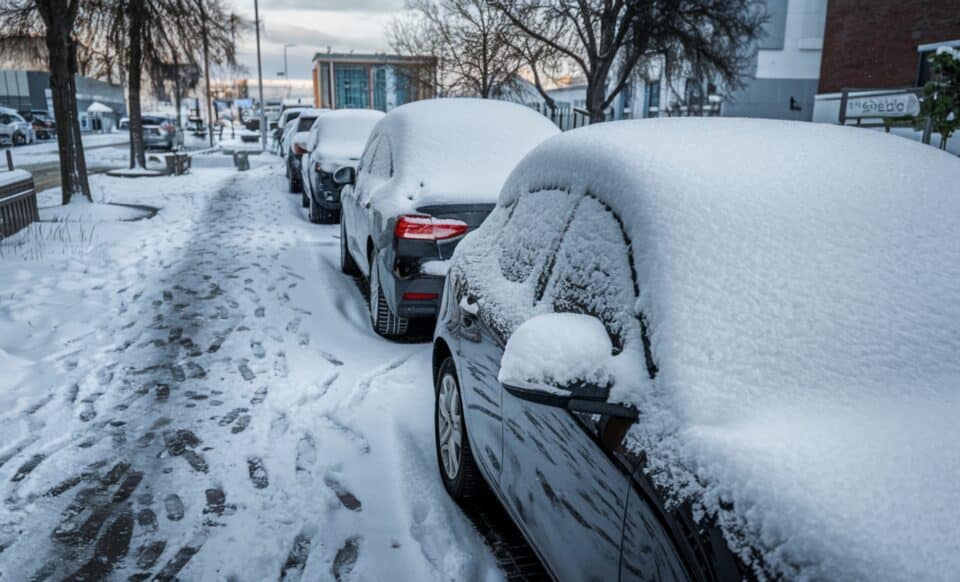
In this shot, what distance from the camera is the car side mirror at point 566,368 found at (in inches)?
78.8

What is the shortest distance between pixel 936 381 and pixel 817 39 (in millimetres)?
40134

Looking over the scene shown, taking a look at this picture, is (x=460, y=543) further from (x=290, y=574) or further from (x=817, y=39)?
(x=817, y=39)

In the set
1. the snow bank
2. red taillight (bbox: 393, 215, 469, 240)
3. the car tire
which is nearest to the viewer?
red taillight (bbox: 393, 215, 469, 240)

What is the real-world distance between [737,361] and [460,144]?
4326 mm

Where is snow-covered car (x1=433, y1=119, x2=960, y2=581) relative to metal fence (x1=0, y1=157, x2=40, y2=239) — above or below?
above

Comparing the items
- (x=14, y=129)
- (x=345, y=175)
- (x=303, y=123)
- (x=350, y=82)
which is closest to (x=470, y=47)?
(x=303, y=123)

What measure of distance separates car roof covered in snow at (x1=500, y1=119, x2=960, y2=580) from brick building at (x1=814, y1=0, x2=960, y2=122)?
23251mm

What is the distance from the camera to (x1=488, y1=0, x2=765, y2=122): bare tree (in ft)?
54.1

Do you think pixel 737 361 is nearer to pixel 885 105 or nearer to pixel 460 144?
pixel 460 144

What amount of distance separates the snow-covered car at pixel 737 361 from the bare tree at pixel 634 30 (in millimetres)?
14721

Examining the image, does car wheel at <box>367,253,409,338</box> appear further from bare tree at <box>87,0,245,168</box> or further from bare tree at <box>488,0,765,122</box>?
bare tree at <box>87,0,245,168</box>

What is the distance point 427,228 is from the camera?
5.26 metres

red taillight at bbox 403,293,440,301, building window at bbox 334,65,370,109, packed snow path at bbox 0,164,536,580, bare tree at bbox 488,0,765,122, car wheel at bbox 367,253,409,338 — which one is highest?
building window at bbox 334,65,370,109

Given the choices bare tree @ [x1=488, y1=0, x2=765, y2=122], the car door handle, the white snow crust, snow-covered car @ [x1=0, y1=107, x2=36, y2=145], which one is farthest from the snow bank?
snow-covered car @ [x1=0, y1=107, x2=36, y2=145]
